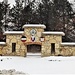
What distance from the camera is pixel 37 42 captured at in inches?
926

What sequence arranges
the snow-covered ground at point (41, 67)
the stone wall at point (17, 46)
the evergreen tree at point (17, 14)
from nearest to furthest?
1. the snow-covered ground at point (41, 67)
2. the stone wall at point (17, 46)
3. the evergreen tree at point (17, 14)

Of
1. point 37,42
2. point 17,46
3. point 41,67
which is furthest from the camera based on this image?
point 17,46

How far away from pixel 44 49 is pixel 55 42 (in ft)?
3.80

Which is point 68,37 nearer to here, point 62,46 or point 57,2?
point 57,2

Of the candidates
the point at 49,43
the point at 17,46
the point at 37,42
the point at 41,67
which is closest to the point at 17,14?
the point at 17,46

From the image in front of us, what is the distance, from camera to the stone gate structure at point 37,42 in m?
23.5

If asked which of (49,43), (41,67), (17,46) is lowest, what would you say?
(41,67)

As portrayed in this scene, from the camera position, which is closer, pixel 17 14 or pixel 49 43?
pixel 49 43

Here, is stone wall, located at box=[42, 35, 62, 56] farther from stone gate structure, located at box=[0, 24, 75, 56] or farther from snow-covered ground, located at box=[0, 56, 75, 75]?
snow-covered ground, located at box=[0, 56, 75, 75]

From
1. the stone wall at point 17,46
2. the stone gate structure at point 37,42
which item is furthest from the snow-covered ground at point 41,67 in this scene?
the stone wall at point 17,46

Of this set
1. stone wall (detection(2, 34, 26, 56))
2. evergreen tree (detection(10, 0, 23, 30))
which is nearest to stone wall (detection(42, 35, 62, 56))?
stone wall (detection(2, 34, 26, 56))

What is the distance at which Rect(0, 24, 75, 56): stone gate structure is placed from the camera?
23.5 m

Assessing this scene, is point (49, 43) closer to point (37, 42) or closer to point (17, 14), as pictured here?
point (37, 42)

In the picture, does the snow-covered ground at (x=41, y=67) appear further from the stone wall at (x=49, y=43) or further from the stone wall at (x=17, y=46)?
the stone wall at (x=17, y=46)
